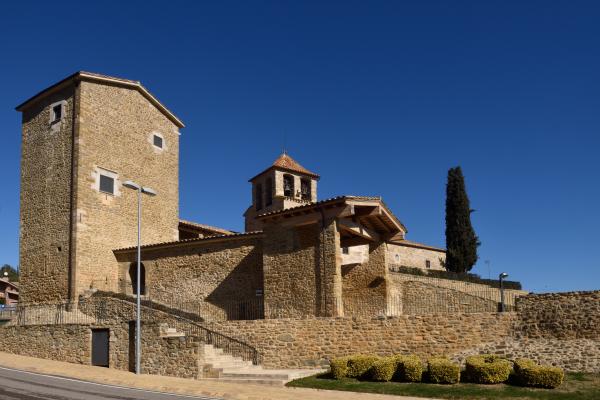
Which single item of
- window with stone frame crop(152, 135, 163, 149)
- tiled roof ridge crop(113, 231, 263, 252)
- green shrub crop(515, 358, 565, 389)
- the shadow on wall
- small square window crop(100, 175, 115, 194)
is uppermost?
window with stone frame crop(152, 135, 163, 149)

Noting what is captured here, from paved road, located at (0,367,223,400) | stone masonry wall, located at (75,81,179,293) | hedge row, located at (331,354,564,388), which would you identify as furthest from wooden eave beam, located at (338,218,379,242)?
stone masonry wall, located at (75,81,179,293)

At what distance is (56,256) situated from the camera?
1174 inches

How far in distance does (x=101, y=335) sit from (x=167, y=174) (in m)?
14.3

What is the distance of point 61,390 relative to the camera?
16812 mm

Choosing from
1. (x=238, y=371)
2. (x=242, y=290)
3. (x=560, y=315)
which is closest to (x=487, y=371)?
(x=560, y=315)

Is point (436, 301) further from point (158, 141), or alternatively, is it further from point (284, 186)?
point (284, 186)

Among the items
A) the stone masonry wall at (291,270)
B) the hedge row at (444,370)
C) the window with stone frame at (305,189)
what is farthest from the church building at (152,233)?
the window with stone frame at (305,189)

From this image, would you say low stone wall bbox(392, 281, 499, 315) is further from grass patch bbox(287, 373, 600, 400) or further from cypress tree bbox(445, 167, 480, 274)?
cypress tree bbox(445, 167, 480, 274)

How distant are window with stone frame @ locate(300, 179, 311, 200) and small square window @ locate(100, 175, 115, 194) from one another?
1590 centimetres

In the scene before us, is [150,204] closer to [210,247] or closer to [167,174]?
[167,174]

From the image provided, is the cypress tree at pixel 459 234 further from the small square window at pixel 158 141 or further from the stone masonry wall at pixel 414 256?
the small square window at pixel 158 141

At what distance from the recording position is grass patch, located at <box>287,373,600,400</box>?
15703mm

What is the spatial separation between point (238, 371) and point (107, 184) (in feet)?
49.8

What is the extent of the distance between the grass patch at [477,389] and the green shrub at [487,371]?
255mm
